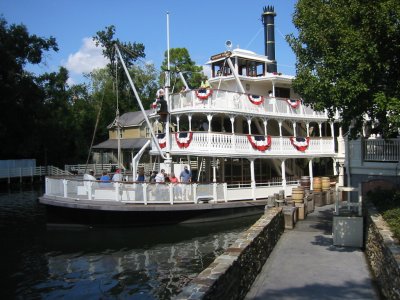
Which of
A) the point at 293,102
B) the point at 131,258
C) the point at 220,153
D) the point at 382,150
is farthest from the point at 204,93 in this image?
the point at 131,258

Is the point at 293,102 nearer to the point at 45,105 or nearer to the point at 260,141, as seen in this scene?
the point at 260,141

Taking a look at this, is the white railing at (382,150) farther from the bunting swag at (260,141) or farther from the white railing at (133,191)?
the white railing at (133,191)

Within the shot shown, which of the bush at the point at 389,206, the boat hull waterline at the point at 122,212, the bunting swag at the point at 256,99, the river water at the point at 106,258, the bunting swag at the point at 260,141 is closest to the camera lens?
the bush at the point at 389,206

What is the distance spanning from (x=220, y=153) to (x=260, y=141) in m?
2.69

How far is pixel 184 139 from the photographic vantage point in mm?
19562

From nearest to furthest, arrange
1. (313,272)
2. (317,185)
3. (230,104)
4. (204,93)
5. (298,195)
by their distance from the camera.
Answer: (313,272) < (298,195) < (204,93) < (230,104) < (317,185)

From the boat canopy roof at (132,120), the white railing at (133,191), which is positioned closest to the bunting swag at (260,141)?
the white railing at (133,191)

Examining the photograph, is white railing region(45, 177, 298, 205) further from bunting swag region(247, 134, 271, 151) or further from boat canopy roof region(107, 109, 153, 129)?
boat canopy roof region(107, 109, 153, 129)

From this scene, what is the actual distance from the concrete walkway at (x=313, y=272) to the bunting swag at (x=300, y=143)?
10086 millimetres

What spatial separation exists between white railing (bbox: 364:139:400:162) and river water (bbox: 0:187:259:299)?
614 centimetres

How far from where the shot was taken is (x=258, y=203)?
20.0 metres

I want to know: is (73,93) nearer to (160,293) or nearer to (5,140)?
(5,140)


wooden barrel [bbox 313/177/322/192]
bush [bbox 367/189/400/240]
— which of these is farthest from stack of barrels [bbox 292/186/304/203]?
wooden barrel [bbox 313/177/322/192]

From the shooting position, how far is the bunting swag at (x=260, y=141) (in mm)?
20375
